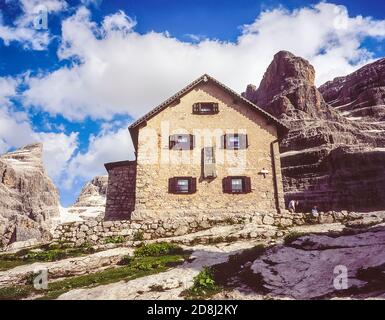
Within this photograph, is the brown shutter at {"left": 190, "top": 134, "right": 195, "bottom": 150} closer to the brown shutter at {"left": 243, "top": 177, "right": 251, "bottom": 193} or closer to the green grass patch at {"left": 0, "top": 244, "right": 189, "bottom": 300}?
the brown shutter at {"left": 243, "top": 177, "right": 251, "bottom": 193}

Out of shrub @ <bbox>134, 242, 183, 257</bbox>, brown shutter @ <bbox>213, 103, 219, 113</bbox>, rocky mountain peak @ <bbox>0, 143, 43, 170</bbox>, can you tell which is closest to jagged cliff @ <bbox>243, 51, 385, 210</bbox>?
brown shutter @ <bbox>213, 103, 219, 113</bbox>

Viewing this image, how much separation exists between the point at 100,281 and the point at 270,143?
1792cm

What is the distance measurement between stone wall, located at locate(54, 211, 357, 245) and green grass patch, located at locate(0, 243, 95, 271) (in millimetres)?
827

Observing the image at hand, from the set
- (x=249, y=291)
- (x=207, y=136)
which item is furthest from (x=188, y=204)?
(x=249, y=291)

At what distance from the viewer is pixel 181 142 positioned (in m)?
25.7

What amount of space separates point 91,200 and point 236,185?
4063 inches

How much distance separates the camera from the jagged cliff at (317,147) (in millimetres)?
53094

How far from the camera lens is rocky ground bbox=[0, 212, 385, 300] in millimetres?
9891

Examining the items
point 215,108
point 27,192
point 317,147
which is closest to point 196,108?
point 215,108

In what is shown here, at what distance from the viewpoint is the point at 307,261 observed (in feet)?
39.8

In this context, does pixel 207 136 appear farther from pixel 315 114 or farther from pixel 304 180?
pixel 315 114

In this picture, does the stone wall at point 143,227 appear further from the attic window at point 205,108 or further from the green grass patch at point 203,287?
the attic window at point 205,108

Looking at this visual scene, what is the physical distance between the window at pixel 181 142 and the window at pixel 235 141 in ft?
8.46

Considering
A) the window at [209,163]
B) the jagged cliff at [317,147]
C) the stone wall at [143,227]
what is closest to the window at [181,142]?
the window at [209,163]
